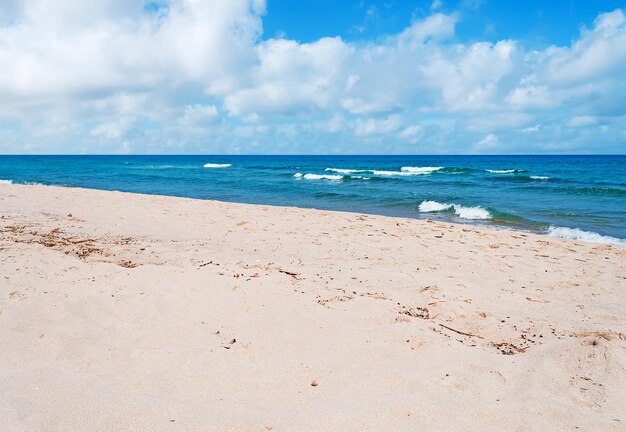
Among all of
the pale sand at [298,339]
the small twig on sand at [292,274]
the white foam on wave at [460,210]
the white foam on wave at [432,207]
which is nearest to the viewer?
the pale sand at [298,339]

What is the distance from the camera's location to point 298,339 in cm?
384

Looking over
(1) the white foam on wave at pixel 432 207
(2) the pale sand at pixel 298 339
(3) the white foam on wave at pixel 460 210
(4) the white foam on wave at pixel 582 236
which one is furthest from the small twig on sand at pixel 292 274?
(1) the white foam on wave at pixel 432 207

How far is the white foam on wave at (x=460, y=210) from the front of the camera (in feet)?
47.4

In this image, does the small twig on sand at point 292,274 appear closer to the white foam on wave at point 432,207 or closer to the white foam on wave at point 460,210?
the white foam on wave at point 460,210

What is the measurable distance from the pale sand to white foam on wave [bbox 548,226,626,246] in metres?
3.77

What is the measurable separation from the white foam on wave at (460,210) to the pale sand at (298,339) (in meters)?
7.02

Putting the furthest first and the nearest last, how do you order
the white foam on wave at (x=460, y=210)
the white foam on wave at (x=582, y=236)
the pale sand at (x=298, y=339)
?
the white foam on wave at (x=460, y=210) → the white foam on wave at (x=582, y=236) → the pale sand at (x=298, y=339)

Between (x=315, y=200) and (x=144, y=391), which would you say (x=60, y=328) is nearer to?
(x=144, y=391)

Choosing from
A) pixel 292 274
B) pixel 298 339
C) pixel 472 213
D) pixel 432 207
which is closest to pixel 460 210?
pixel 472 213

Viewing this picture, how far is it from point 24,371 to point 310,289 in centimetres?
294

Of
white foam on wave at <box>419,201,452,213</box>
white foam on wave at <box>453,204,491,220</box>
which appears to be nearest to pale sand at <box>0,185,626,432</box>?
white foam on wave at <box>453,204,491,220</box>

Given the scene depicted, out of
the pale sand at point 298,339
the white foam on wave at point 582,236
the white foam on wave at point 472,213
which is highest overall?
the pale sand at point 298,339

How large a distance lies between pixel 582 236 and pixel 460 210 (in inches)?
192

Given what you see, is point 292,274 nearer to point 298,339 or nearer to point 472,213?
point 298,339
